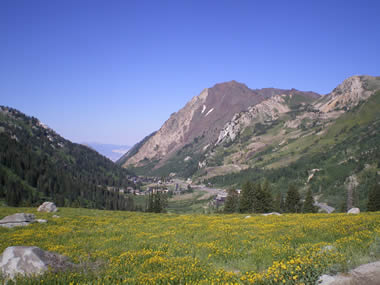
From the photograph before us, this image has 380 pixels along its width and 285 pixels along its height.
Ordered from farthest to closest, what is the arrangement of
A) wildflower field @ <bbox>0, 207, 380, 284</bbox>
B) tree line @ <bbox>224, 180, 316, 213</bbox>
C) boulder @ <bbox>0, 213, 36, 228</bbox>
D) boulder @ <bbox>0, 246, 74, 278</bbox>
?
tree line @ <bbox>224, 180, 316, 213</bbox>
boulder @ <bbox>0, 213, 36, 228</bbox>
boulder @ <bbox>0, 246, 74, 278</bbox>
wildflower field @ <bbox>0, 207, 380, 284</bbox>

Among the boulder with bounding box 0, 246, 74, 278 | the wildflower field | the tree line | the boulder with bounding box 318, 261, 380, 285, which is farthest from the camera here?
the tree line

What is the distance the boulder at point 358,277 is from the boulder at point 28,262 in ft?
33.5

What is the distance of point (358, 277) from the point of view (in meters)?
6.88

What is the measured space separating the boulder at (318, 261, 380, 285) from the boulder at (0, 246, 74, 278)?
33.5 feet

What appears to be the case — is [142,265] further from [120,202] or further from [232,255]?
[120,202]

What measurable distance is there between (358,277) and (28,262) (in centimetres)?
1236

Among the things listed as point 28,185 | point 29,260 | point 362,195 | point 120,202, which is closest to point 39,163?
point 28,185

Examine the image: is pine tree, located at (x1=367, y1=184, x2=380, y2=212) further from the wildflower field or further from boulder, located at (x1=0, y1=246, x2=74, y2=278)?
boulder, located at (x1=0, y1=246, x2=74, y2=278)

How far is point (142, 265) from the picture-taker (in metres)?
10.9

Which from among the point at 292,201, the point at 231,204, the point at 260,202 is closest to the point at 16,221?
the point at 260,202

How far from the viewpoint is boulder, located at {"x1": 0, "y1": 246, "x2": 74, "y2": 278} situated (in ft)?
32.3

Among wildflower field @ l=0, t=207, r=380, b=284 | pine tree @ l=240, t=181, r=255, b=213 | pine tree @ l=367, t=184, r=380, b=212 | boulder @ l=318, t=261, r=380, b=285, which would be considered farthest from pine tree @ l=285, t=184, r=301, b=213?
boulder @ l=318, t=261, r=380, b=285

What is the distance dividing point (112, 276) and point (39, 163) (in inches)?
8046

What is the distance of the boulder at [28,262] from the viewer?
9836mm
